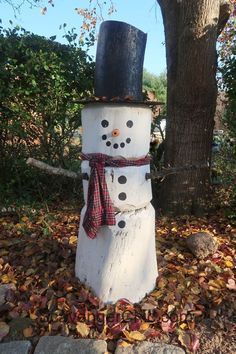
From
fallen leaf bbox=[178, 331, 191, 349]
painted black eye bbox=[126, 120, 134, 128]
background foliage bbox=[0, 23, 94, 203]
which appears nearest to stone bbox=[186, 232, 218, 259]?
fallen leaf bbox=[178, 331, 191, 349]

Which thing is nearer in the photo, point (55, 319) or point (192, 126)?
point (55, 319)

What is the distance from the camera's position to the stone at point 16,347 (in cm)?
232

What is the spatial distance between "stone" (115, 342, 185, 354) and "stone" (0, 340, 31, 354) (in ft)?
2.00

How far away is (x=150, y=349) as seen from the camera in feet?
7.48

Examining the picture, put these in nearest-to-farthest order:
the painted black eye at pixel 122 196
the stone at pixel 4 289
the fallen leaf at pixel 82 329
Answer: the fallen leaf at pixel 82 329, the painted black eye at pixel 122 196, the stone at pixel 4 289

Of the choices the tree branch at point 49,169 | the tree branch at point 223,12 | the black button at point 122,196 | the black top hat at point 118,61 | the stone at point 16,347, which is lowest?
the stone at point 16,347

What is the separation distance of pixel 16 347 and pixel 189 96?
3058mm

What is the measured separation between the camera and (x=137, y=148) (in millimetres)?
2535

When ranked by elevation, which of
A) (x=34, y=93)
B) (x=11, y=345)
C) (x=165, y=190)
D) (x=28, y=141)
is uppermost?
(x=34, y=93)

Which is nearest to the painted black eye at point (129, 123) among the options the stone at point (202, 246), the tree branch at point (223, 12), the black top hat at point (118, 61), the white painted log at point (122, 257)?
the black top hat at point (118, 61)

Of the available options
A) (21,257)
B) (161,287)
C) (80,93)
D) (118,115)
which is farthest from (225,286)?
(80,93)

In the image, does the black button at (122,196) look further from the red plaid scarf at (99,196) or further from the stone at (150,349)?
the stone at (150,349)

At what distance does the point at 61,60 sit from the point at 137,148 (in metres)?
2.40

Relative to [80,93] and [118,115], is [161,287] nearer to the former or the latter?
[118,115]
